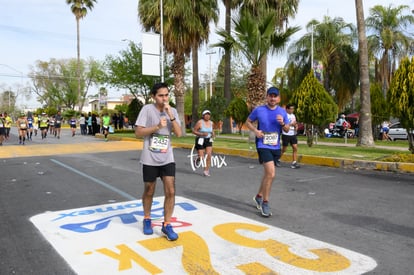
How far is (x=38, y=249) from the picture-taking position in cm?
395

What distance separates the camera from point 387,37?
2830cm

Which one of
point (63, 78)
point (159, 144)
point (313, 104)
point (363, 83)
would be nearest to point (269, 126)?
point (159, 144)

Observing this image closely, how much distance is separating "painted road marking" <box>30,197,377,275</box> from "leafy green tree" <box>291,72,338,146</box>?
9482 millimetres

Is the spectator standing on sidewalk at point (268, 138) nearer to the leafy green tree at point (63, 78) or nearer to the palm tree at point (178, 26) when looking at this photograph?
the palm tree at point (178, 26)

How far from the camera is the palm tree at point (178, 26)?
20406 mm

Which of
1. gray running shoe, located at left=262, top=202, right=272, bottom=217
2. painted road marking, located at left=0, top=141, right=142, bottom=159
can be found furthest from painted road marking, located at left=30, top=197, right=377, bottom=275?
painted road marking, located at left=0, top=141, right=142, bottom=159

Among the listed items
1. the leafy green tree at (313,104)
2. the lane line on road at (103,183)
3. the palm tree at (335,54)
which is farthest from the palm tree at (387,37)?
the lane line on road at (103,183)

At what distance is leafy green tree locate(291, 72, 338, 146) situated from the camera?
1380cm

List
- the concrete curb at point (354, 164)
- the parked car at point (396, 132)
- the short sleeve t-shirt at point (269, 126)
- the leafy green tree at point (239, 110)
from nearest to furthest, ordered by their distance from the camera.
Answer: the short sleeve t-shirt at point (269, 126) → the concrete curb at point (354, 164) → the leafy green tree at point (239, 110) → the parked car at point (396, 132)

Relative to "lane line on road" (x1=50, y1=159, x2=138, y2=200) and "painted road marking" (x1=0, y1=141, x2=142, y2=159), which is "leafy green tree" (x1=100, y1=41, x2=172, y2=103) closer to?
"painted road marking" (x1=0, y1=141, x2=142, y2=159)

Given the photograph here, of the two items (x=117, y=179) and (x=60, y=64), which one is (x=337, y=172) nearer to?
(x=117, y=179)

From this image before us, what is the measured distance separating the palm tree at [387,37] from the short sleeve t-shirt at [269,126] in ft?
88.6

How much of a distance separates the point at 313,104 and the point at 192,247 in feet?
35.9

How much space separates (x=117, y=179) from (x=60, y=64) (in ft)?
233
